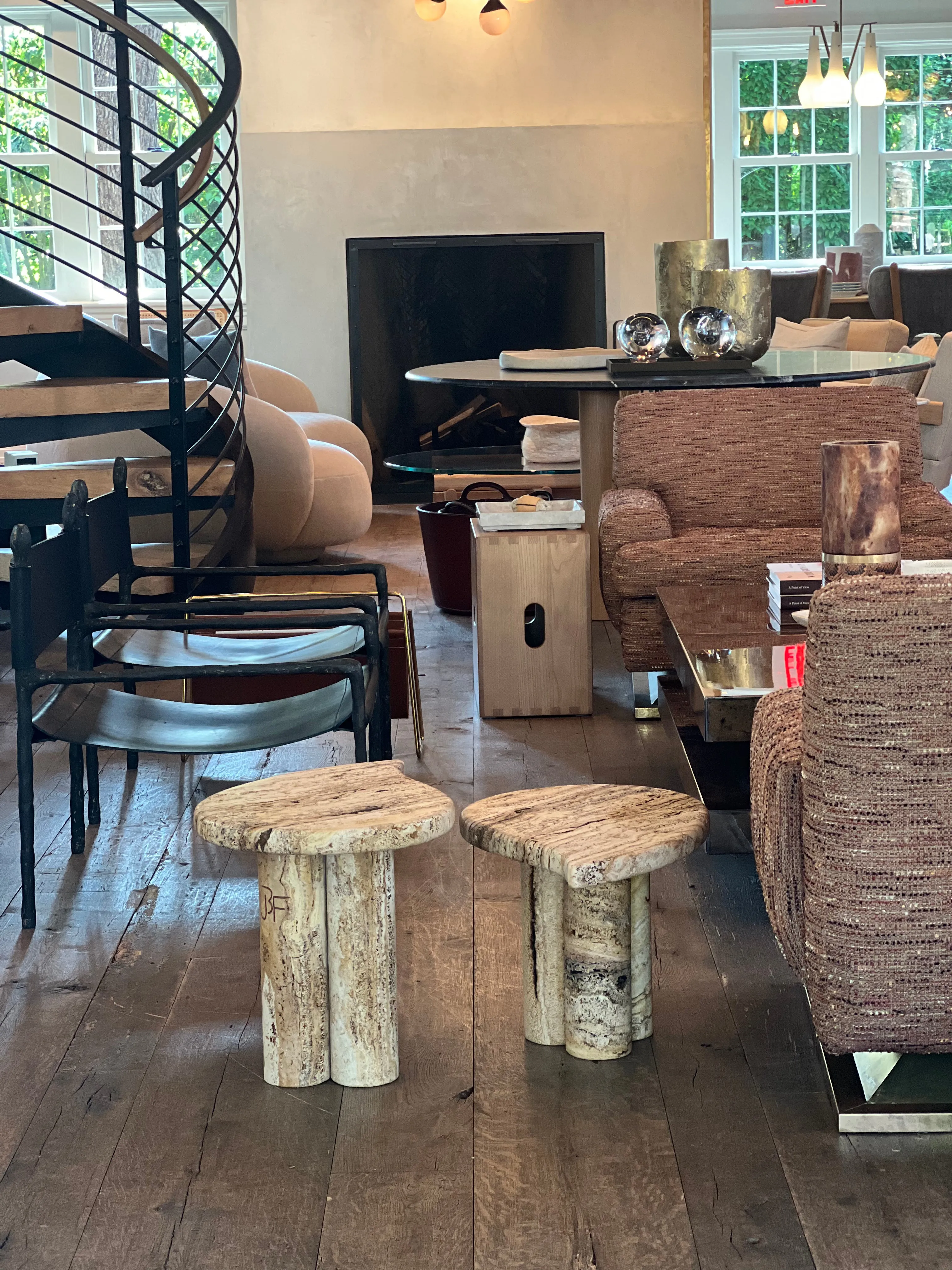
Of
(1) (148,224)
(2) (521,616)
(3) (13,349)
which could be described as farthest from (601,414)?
(3) (13,349)

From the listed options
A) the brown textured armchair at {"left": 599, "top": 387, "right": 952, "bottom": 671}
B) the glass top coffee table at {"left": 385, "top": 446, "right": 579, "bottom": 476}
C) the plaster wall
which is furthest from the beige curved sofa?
the plaster wall

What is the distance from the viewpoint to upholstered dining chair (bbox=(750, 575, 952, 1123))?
167 cm

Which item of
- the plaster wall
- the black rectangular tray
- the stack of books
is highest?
the plaster wall

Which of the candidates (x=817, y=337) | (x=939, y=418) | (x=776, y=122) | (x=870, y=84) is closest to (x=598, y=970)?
(x=939, y=418)

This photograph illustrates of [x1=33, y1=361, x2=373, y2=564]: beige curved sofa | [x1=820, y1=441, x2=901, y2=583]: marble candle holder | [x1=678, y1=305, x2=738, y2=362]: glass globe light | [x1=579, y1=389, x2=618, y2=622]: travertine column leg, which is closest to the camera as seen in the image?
[x1=820, y1=441, x2=901, y2=583]: marble candle holder

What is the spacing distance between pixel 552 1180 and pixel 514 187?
7509mm

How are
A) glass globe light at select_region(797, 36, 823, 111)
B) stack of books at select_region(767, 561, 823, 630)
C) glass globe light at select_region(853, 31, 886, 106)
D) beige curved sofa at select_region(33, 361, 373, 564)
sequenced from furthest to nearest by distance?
glass globe light at select_region(853, 31, 886, 106) → glass globe light at select_region(797, 36, 823, 111) → beige curved sofa at select_region(33, 361, 373, 564) → stack of books at select_region(767, 561, 823, 630)

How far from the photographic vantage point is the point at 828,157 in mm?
11359

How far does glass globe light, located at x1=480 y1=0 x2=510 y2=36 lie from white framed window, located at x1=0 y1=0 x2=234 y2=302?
82.0 inches

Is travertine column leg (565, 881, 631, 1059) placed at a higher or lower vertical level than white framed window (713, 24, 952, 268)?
lower

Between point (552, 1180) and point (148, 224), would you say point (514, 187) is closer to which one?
point (148, 224)

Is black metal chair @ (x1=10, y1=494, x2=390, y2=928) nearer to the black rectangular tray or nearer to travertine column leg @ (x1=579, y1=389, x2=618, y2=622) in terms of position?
the black rectangular tray

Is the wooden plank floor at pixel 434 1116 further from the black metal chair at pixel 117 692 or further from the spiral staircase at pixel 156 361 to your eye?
the spiral staircase at pixel 156 361

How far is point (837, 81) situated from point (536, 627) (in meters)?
6.36
